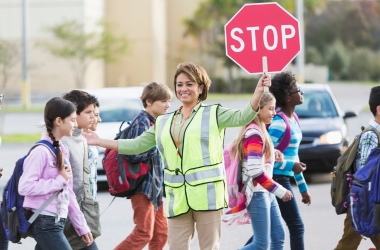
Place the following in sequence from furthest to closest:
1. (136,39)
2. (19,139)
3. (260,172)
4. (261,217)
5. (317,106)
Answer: (136,39) → (19,139) → (317,106) → (261,217) → (260,172)

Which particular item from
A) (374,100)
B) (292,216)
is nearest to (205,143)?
(374,100)

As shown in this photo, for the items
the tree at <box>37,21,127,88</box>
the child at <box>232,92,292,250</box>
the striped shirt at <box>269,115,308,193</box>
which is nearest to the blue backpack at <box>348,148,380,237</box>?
the child at <box>232,92,292,250</box>

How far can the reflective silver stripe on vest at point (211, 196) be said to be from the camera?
199 inches

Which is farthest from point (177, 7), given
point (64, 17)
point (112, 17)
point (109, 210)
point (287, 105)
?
point (287, 105)

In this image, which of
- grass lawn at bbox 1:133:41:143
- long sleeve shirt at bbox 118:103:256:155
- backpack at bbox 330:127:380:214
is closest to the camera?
long sleeve shirt at bbox 118:103:256:155

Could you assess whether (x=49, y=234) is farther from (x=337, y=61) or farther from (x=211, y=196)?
(x=337, y=61)

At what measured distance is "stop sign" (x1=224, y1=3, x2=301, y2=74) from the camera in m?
5.91

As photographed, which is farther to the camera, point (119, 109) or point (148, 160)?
point (119, 109)

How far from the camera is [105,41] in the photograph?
47594 millimetres

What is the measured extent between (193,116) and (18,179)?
46.3 inches

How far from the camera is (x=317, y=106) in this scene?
45.5 ft

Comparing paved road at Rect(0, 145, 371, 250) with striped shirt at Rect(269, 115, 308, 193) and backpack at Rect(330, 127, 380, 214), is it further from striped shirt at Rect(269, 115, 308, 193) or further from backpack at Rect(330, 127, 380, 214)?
backpack at Rect(330, 127, 380, 214)

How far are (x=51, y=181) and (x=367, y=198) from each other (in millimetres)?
2148

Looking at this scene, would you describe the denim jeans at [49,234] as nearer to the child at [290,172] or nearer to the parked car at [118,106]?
the child at [290,172]
